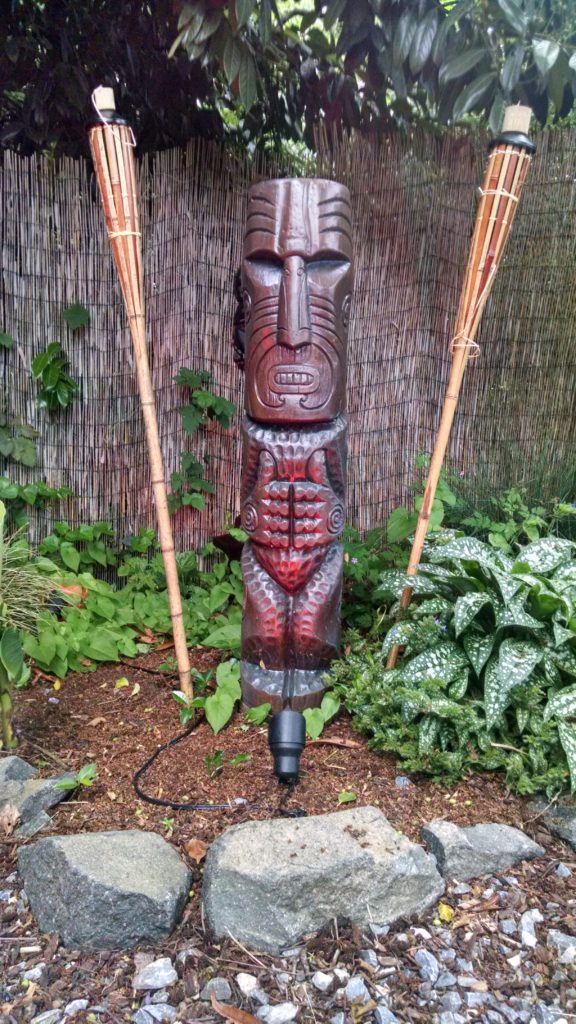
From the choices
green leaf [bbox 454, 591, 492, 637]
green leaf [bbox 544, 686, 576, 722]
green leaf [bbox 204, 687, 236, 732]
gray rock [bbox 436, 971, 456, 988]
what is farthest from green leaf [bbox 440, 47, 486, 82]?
gray rock [bbox 436, 971, 456, 988]

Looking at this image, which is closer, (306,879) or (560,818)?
(306,879)

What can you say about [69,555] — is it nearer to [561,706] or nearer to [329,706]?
[329,706]

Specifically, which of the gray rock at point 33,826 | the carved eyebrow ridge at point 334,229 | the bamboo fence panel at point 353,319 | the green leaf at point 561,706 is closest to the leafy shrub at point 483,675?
the green leaf at point 561,706

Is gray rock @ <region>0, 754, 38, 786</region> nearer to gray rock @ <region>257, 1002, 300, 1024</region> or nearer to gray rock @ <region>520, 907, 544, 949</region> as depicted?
gray rock @ <region>257, 1002, 300, 1024</region>

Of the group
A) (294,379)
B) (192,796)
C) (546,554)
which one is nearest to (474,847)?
(192,796)

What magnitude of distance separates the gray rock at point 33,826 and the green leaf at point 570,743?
1729mm

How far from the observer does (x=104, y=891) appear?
1.88 metres

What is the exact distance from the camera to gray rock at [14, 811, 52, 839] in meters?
2.32

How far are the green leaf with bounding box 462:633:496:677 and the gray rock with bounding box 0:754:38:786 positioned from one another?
5.45 ft

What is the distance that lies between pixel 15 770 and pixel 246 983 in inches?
47.1

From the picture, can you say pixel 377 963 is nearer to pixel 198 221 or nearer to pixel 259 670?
pixel 259 670

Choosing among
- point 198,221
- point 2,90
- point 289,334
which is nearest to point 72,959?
point 289,334

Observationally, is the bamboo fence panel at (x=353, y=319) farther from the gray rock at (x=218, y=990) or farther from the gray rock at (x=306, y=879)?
the gray rock at (x=218, y=990)

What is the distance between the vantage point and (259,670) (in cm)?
293
